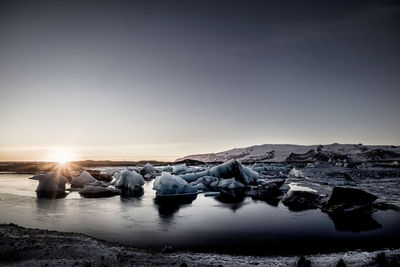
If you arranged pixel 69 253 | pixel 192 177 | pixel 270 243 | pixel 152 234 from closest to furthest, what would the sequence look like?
1. pixel 69 253
2. pixel 270 243
3. pixel 152 234
4. pixel 192 177

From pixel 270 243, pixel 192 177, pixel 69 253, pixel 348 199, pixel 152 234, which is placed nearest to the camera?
pixel 69 253

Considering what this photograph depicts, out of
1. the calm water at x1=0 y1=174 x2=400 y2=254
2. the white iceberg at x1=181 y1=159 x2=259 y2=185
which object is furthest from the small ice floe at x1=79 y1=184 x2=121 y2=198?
the white iceberg at x1=181 y1=159 x2=259 y2=185

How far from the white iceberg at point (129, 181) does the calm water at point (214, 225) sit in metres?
5.91

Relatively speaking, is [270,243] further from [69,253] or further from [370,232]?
[69,253]

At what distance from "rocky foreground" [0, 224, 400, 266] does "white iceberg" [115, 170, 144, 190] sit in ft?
39.5

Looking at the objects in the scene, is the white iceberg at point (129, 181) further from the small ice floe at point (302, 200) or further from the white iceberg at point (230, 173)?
the small ice floe at point (302, 200)

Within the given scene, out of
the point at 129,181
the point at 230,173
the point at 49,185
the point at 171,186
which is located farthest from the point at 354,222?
the point at 49,185

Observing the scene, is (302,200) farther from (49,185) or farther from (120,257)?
(49,185)

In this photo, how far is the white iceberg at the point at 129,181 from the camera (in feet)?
58.5

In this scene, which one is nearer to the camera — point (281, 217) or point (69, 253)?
point (69, 253)

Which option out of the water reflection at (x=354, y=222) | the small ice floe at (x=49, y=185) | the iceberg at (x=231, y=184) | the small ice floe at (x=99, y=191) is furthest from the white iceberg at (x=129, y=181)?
the water reflection at (x=354, y=222)

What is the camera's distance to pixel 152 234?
7.00 meters

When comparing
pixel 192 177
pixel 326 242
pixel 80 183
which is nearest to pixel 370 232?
pixel 326 242

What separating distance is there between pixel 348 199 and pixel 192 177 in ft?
37.5
